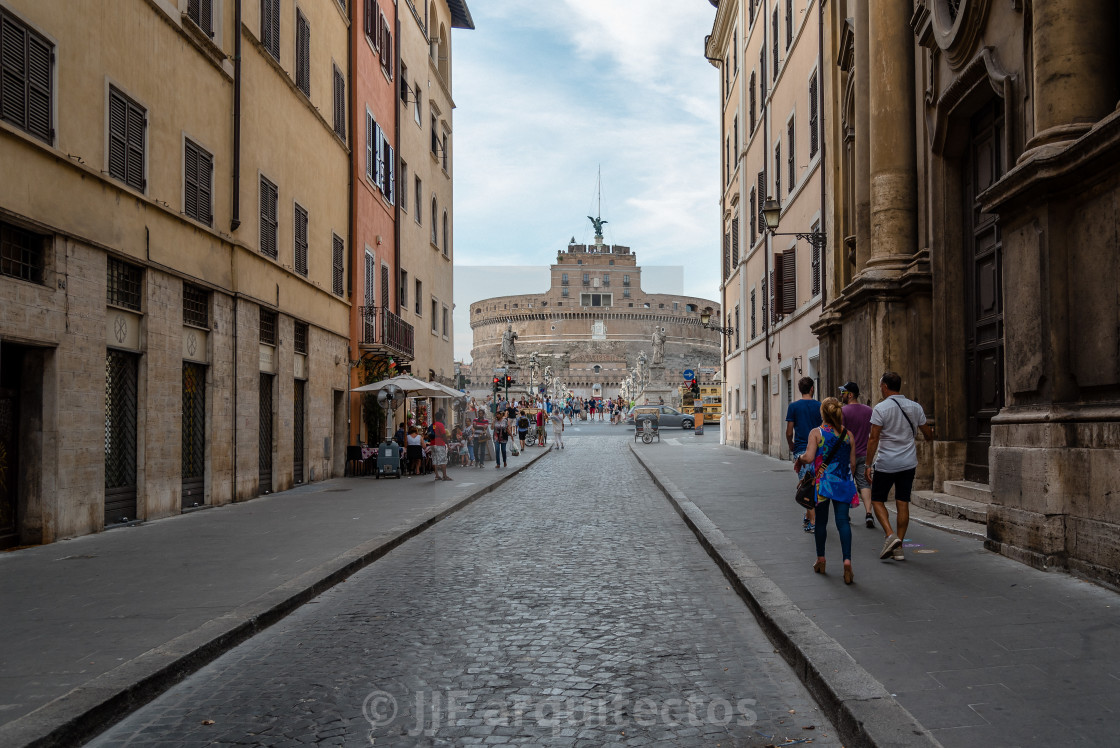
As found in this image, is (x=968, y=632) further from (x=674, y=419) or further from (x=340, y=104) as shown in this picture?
(x=674, y=419)

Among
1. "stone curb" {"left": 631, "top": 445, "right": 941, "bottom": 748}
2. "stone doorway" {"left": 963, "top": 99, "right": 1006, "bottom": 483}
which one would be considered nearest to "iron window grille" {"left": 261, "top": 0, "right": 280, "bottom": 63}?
"stone doorway" {"left": 963, "top": 99, "right": 1006, "bottom": 483}

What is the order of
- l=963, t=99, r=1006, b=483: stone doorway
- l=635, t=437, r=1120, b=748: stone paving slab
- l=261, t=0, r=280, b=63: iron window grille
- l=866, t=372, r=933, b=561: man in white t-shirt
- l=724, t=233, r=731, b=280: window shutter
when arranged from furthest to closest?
l=724, t=233, r=731, b=280: window shutter < l=261, t=0, r=280, b=63: iron window grille < l=963, t=99, r=1006, b=483: stone doorway < l=866, t=372, r=933, b=561: man in white t-shirt < l=635, t=437, r=1120, b=748: stone paving slab

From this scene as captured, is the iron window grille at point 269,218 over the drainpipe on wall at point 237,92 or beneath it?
beneath

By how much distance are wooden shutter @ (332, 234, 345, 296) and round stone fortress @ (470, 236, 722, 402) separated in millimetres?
94934

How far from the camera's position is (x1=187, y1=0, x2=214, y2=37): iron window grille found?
14.6m

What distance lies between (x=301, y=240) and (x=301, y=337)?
78.0 inches

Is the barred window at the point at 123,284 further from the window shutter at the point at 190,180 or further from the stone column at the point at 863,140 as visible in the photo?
the stone column at the point at 863,140

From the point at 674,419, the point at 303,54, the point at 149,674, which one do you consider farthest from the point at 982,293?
the point at 674,419

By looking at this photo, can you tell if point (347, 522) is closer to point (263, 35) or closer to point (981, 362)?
point (981, 362)

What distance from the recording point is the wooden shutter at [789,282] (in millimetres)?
24547

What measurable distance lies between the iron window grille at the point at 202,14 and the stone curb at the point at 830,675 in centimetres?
1169

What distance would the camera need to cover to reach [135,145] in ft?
42.1

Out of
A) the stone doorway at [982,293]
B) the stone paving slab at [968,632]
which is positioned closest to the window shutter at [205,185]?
the stone paving slab at [968,632]

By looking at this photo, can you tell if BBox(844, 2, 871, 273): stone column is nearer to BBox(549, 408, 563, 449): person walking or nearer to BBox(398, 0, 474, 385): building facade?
BBox(398, 0, 474, 385): building facade
